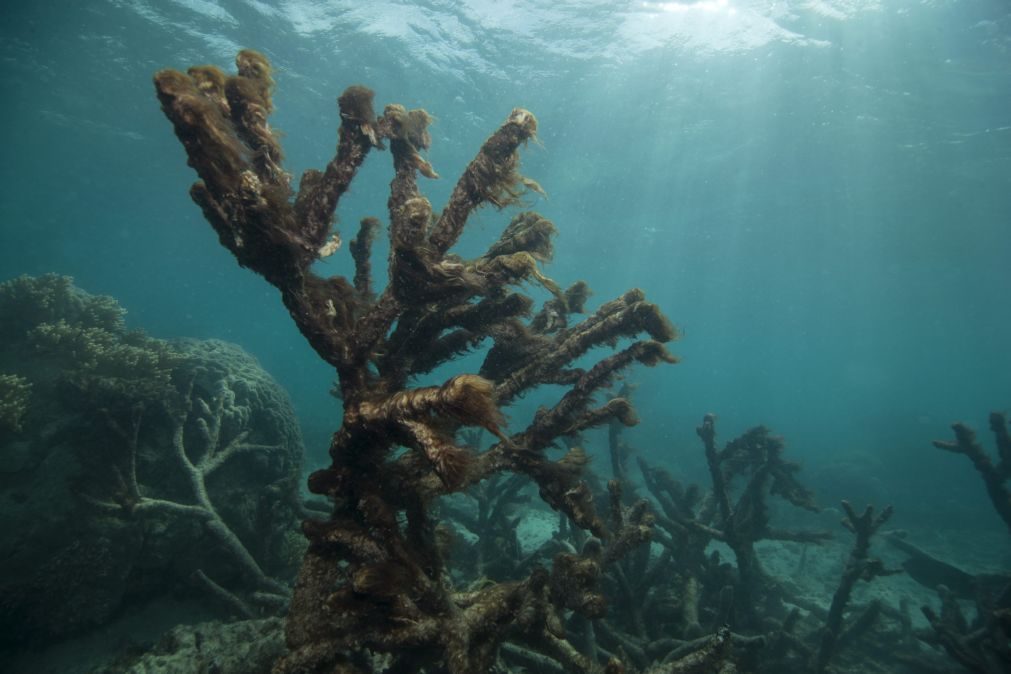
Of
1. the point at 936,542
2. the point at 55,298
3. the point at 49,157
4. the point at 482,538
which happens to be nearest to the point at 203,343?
the point at 55,298

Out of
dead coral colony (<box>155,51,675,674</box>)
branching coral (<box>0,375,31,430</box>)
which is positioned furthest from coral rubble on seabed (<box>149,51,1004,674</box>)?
branching coral (<box>0,375,31,430</box>)

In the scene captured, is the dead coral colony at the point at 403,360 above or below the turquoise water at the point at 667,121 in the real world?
below

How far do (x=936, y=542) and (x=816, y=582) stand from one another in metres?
11.1

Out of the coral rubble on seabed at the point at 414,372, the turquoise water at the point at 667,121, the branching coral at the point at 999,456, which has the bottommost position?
the coral rubble on seabed at the point at 414,372

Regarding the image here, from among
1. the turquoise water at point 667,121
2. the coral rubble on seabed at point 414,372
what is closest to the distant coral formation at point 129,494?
the coral rubble on seabed at point 414,372

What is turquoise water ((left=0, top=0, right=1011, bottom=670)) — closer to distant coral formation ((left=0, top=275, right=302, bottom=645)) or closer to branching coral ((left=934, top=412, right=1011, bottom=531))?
distant coral formation ((left=0, top=275, right=302, bottom=645))

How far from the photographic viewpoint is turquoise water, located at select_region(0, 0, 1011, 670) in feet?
61.2

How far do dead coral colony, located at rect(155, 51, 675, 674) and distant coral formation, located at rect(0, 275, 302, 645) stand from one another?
3275 millimetres

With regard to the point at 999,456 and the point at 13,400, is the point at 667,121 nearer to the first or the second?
the point at 999,456

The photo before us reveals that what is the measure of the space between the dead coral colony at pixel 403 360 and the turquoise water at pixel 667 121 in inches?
377

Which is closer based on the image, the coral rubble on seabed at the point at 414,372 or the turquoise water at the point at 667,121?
the coral rubble on seabed at the point at 414,372

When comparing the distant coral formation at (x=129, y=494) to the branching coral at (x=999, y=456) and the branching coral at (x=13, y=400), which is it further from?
the branching coral at (x=999, y=456)

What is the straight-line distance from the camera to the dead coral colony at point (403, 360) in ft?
6.98

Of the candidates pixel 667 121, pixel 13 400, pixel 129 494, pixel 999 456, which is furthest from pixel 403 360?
pixel 667 121
